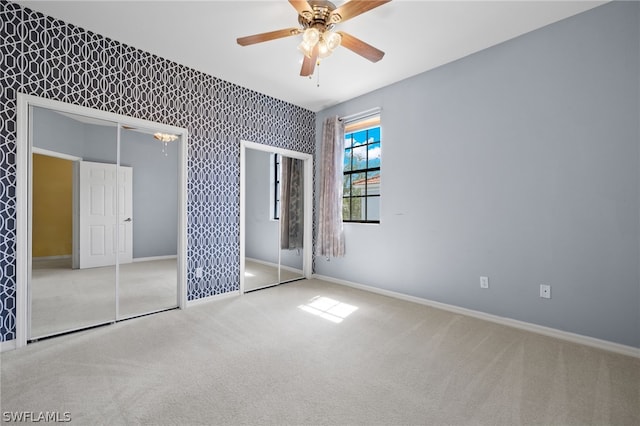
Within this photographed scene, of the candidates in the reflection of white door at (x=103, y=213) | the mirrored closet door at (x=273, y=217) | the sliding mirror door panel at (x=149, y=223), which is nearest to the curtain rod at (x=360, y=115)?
the mirrored closet door at (x=273, y=217)

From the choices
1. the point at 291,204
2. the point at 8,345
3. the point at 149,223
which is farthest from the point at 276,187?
the point at 8,345

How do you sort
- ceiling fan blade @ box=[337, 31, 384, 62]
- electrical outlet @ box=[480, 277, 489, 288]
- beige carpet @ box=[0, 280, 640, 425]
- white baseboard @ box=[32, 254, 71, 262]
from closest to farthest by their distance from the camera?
1. beige carpet @ box=[0, 280, 640, 425]
2. ceiling fan blade @ box=[337, 31, 384, 62]
3. white baseboard @ box=[32, 254, 71, 262]
4. electrical outlet @ box=[480, 277, 489, 288]

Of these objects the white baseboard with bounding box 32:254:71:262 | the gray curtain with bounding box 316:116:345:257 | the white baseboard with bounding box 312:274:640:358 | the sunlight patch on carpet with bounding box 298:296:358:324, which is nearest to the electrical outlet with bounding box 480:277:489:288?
the white baseboard with bounding box 312:274:640:358

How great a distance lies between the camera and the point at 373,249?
4.02m

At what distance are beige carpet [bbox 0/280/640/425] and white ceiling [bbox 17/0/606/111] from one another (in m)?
2.83

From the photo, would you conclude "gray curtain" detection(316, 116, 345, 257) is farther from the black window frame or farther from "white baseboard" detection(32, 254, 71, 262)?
"white baseboard" detection(32, 254, 71, 262)

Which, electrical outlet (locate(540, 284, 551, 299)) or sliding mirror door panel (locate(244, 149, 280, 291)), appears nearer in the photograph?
electrical outlet (locate(540, 284, 551, 299))

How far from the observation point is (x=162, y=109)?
10.2 ft

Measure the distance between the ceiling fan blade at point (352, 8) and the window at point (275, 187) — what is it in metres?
2.45

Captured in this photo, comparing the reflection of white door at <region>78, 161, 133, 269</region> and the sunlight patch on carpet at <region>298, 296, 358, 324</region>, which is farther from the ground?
the reflection of white door at <region>78, 161, 133, 269</region>

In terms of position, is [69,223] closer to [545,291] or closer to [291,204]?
[291,204]

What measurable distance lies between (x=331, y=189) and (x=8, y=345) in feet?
12.0

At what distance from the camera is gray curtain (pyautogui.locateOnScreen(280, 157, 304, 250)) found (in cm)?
438

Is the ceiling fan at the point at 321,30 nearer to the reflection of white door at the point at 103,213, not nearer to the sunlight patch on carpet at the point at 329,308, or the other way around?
the reflection of white door at the point at 103,213
